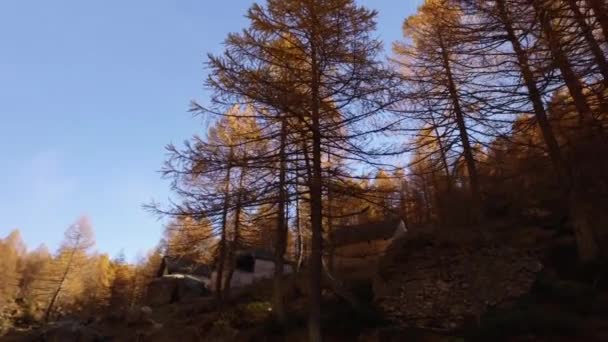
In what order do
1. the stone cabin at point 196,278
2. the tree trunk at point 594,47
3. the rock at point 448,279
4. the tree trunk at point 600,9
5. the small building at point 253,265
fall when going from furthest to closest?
the small building at point 253,265
the stone cabin at point 196,278
the rock at point 448,279
the tree trunk at point 594,47
the tree trunk at point 600,9

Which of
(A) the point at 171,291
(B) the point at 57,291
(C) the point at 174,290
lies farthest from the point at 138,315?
(B) the point at 57,291

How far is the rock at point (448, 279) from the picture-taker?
1043 cm

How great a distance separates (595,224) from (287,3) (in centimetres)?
1143

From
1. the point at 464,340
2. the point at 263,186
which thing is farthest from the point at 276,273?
the point at 464,340

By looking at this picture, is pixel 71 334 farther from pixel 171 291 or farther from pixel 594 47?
pixel 594 47

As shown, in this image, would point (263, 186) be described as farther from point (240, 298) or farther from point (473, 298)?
point (240, 298)

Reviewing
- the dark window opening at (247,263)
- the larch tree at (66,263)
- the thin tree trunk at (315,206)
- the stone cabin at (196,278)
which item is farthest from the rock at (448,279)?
the larch tree at (66,263)

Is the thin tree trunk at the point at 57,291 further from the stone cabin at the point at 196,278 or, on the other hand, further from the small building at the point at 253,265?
the small building at the point at 253,265

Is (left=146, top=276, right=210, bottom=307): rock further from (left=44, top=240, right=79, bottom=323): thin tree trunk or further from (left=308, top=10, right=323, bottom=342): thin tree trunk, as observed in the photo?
(left=308, top=10, right=323, bottom=342): thin tree trunk

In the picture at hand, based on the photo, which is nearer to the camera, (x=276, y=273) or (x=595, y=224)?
(x=595, y=224)

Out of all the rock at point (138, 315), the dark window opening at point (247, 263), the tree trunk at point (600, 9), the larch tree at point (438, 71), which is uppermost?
the larch tree at point (438, 71)

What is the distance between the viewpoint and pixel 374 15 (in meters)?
10.3

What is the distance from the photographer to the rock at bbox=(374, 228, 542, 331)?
10.4 metres

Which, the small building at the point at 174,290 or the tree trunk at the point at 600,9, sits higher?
the tree trunk at the point at 600,9
